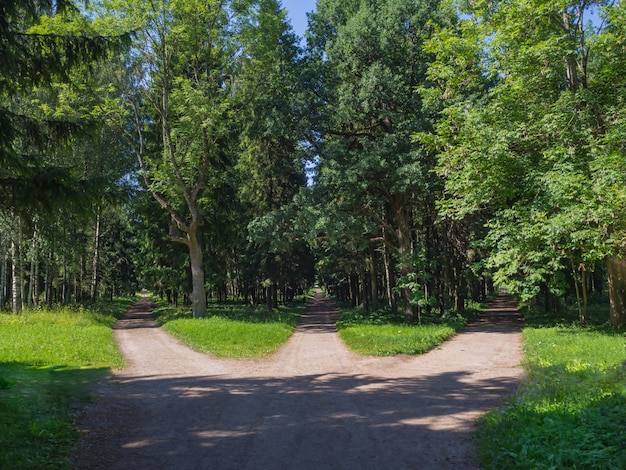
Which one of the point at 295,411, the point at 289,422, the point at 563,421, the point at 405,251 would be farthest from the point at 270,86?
the point at 563,421

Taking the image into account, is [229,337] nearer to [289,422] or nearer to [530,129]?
[289,422]

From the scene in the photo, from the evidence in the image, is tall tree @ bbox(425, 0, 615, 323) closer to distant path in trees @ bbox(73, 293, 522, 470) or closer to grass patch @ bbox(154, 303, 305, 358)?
distant path in trees @ bbox(73, 293, 522, 470)

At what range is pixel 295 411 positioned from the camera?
7543 millimetres

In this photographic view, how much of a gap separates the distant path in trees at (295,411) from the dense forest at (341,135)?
354 centimetres

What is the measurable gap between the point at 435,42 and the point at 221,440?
1712cm

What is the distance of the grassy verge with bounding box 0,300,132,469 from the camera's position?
5656mm

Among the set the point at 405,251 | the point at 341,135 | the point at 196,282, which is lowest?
the point at 196,282

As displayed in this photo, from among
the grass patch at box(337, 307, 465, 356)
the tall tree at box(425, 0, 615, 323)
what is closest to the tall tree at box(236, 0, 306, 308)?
the grass patch at box(337, 307, 465, 356)

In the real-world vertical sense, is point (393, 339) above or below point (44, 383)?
below

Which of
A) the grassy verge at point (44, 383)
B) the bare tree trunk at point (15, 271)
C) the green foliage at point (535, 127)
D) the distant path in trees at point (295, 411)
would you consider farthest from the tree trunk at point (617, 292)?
the bare tree trunk at point (15, 271)

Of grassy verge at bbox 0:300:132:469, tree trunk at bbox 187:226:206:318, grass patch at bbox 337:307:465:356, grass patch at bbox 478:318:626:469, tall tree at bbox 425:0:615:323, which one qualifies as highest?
tall tree at bbox 425:0:615:323

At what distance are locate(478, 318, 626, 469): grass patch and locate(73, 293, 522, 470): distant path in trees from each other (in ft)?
1.24

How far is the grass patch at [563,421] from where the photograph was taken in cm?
483

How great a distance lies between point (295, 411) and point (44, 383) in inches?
207
